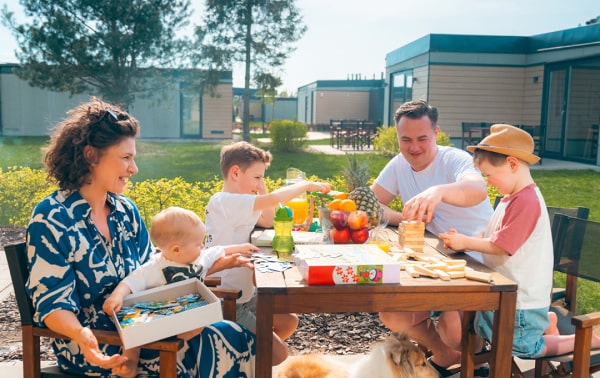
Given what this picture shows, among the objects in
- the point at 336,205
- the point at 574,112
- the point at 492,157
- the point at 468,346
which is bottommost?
the point at 468,346

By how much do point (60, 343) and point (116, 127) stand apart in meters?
0.87

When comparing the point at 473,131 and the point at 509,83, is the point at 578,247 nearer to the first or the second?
the point at 473,131

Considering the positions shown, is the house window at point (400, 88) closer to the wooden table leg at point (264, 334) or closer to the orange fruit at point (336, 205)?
the orange fruit at point (336, 205)

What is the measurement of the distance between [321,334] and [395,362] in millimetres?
1774

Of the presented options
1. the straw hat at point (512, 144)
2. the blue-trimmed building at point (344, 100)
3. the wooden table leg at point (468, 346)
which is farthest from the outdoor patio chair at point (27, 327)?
the blue-trimmed building at point (344, 100)

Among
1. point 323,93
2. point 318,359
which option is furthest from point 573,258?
point 323,93

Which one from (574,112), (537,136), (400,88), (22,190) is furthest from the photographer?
(400,88)

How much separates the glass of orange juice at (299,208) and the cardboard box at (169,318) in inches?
43.4

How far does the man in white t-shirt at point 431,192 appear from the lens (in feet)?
9.58

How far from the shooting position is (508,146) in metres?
2.50

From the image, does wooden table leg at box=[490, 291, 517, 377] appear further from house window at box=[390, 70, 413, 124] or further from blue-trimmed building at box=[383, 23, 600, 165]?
house window at box=[390, 70, 413, 124]

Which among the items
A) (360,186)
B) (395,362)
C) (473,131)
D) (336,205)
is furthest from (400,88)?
(395,362)

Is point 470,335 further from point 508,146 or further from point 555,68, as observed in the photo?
point 555,68

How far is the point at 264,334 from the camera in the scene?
2100mm
